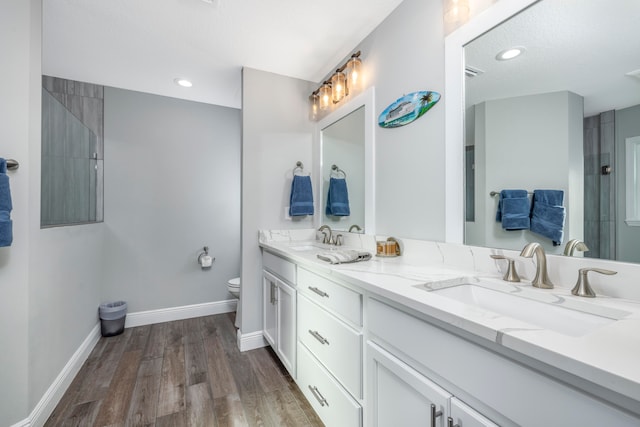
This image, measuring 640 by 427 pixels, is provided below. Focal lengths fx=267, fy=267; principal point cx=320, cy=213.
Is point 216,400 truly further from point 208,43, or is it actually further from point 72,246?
point 208,43

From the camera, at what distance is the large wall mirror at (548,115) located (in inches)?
31.8

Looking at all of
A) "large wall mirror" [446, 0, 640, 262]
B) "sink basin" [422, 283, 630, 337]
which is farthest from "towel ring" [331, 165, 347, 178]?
"sink basin" [422, 283, 630, 337]

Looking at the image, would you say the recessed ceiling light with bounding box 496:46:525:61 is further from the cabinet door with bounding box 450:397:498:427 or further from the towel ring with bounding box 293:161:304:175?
the towel ring with bounding box 293:161:304:175

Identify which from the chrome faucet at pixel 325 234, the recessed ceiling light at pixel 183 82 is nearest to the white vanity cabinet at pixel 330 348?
the chrome faucet at pixel 325 234

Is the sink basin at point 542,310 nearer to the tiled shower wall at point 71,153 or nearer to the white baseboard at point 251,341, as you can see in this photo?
the white baseboard at point 251,341

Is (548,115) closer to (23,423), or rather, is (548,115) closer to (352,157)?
(352,157)

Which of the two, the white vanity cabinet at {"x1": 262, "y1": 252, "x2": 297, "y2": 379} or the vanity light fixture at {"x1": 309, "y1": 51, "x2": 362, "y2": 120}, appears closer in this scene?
the white vanity cabinet at {"x1": 262, "y1": 252, "x2": 297, "y2": 379}

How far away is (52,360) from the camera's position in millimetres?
1579

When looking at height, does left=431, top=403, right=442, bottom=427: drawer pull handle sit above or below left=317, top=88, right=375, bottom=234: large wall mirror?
below

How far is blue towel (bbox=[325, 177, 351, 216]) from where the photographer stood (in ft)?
7.07

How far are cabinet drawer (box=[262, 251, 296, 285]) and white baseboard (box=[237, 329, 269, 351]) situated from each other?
58 cm

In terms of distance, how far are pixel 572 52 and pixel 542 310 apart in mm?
878

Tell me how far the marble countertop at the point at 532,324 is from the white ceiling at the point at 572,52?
61 centimetres

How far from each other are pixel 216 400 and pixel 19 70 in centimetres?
203
